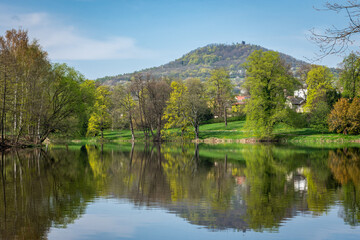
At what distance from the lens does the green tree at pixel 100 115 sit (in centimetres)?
7456

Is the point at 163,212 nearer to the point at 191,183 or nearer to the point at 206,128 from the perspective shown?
the point at 191,183

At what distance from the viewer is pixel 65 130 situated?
5306 centimetres

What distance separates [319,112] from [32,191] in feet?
186

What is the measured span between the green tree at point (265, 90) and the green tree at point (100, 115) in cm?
2934

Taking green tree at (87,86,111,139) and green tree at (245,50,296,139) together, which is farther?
green tree at (87,86,111,139)

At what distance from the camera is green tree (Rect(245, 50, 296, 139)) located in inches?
2351

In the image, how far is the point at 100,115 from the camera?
75.5m

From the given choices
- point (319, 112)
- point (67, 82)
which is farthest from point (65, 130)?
point (319, 112)

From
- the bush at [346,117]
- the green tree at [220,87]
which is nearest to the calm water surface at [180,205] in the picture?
the bush at [346,117]

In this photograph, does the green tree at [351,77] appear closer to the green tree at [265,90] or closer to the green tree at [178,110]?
the green tree at [265,90]

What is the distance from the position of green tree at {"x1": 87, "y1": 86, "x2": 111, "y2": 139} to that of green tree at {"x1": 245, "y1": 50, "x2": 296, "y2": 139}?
29339 millimetres

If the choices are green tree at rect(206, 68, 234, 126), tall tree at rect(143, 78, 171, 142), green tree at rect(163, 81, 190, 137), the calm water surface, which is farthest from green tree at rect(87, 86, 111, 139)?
the calm water surface

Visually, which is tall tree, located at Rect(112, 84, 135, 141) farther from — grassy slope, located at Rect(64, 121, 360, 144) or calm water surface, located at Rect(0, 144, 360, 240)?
calm water surface, located at Rect(0, 144, 360, 240)

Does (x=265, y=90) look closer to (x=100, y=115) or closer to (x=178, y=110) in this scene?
(x=178, y=110)
